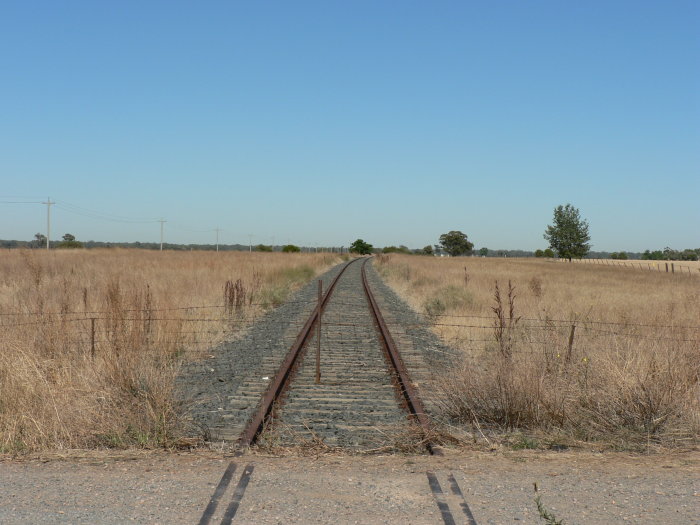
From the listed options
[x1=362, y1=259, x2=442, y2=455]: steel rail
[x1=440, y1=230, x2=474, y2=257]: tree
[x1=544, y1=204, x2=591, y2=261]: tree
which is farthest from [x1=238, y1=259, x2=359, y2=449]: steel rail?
[x1=440, y1=230, x2=474, y2=257]: tree

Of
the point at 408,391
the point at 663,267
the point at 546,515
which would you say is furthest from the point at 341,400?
the point at 663,267

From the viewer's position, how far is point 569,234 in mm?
106500

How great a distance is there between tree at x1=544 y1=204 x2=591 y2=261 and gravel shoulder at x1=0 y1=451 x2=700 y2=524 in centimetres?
10604

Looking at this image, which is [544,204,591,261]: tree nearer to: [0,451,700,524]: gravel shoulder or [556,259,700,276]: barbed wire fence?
[556,259,700,276]: barbed wire fence

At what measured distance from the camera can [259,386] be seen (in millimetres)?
8727

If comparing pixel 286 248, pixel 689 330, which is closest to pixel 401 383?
pixel 689 330

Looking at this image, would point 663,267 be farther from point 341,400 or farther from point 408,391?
point 341,400

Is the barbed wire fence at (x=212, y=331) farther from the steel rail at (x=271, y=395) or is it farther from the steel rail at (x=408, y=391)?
the steel rail at (x=271, y=395)

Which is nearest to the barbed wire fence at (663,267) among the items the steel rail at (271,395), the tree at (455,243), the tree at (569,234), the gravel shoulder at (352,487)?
the tree at (569,234)

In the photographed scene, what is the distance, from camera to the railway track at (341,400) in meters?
6.23

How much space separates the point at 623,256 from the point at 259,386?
607 ft

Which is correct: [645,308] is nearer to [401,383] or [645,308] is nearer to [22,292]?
[401,383]

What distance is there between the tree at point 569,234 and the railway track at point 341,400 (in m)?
99.7

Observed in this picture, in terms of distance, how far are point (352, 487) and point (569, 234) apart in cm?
10788
